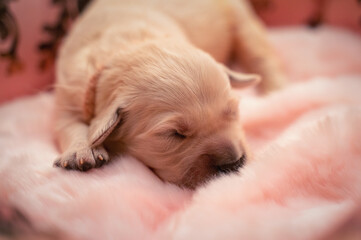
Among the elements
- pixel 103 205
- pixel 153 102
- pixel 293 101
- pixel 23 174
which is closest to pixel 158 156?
pixel 153 102

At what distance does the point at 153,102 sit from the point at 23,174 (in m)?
0.52

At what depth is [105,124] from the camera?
1331 millimetres

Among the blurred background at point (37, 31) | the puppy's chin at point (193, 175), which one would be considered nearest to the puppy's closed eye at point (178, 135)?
the puppy's chin at point (193, 175)

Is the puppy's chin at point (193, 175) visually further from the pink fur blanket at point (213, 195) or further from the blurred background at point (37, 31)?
the blurred background at point (37, 31)

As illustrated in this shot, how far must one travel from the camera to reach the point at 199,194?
1.14 meters

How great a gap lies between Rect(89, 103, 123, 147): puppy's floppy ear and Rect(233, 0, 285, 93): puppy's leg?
119 centimetres

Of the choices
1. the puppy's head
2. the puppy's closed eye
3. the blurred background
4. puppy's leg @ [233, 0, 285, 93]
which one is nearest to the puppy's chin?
the puppy's head

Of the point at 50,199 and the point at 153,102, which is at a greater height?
the point at 153,102

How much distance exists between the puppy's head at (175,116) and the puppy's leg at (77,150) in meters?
0.05

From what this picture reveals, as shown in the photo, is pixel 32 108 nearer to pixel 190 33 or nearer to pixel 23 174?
pixel 23 174

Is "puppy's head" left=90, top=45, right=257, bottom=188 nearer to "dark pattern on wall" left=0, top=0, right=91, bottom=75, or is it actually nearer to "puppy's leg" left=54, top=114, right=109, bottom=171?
"puppy's leg" left=54, top=114, right=109, bottom=171

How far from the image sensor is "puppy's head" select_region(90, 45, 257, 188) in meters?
1.31

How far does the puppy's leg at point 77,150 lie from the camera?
4.25 feet

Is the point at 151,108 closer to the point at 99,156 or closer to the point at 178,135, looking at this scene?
the point at 178,135
